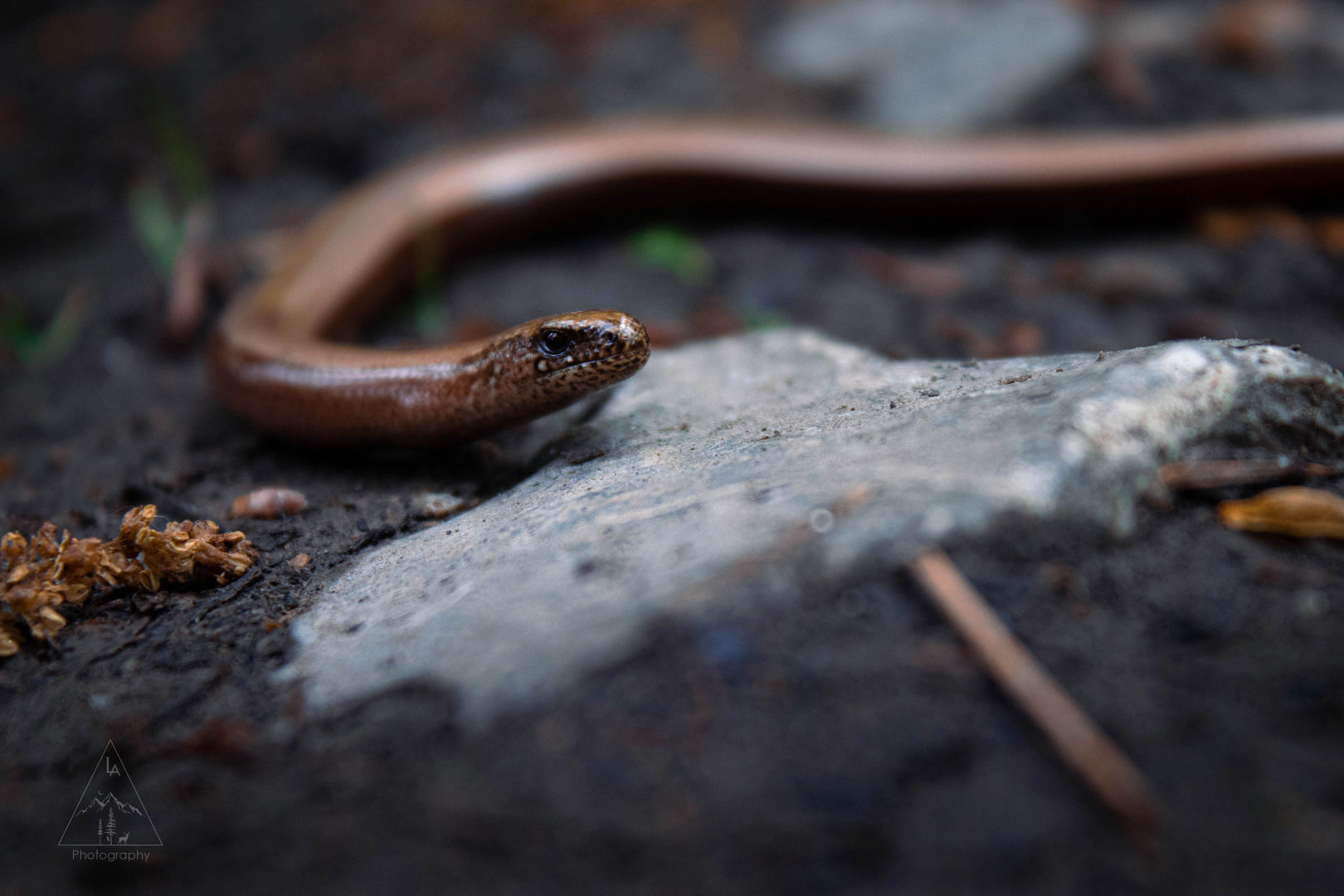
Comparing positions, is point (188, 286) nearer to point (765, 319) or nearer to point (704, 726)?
point (765, 319)

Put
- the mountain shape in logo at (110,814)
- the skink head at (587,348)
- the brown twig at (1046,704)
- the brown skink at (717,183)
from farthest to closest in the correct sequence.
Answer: the brown skink at (717,183) → the skink head at (587,348) → the mountain shape in logo at (110,814) → the brown twig at (1046,704)

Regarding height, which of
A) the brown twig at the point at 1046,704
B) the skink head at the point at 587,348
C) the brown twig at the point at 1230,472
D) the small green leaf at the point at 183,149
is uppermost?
the small green leaf at the point at 183,149

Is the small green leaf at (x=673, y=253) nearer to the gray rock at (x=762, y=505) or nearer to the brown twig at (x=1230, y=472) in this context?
the gray rock at (x=762, y=505)

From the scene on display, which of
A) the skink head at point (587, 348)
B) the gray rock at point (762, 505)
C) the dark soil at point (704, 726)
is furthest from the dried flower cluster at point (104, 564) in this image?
the skink head at point (587, 348)

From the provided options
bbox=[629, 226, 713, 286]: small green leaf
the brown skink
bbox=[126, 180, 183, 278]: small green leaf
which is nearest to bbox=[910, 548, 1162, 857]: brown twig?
the brown skink

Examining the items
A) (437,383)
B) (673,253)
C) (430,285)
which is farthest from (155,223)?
(437,383)

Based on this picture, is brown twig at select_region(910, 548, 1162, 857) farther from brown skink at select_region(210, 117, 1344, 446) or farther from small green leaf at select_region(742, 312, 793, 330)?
brown skink at select_region(210, 117, 1344, 446)
